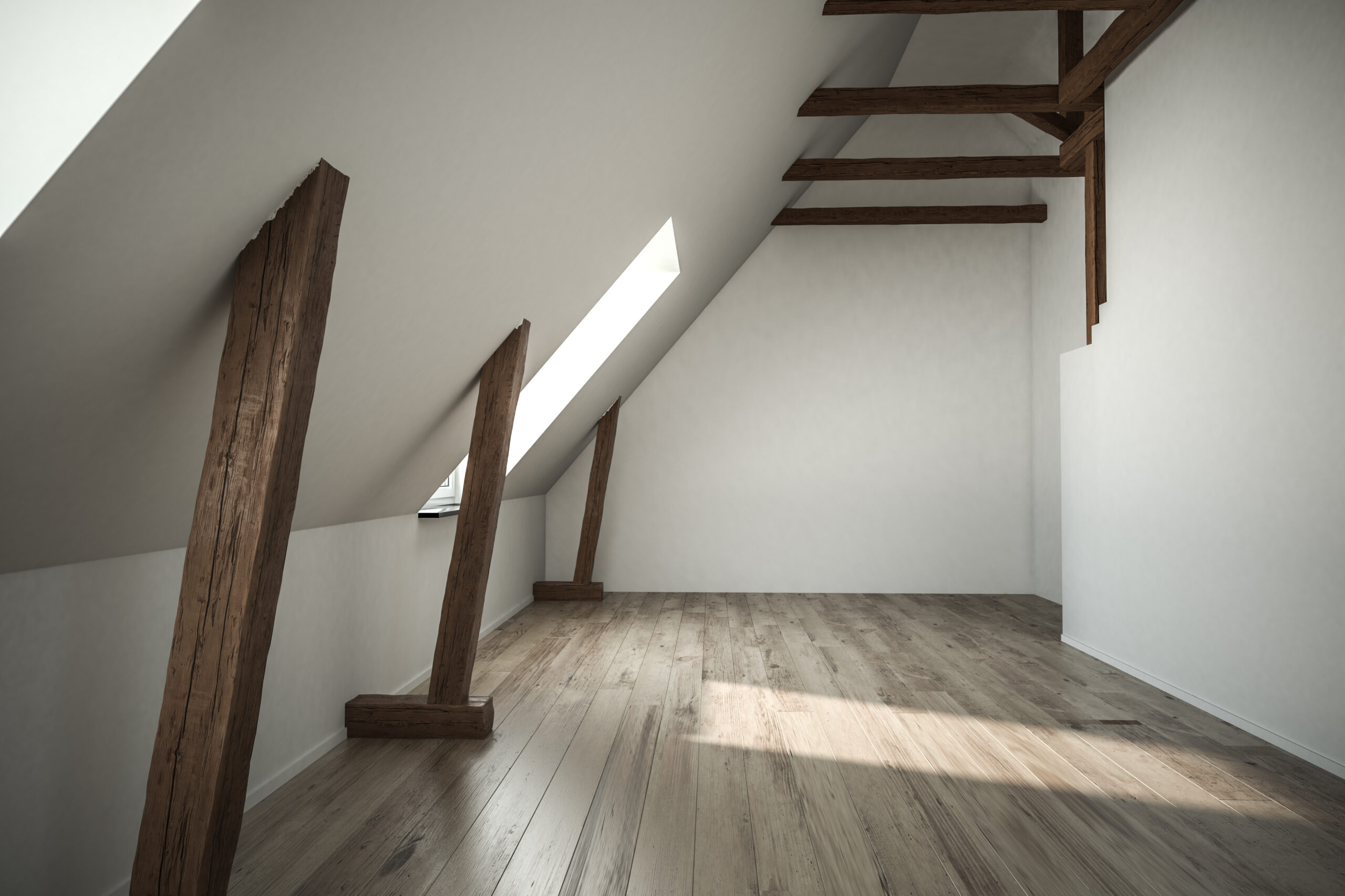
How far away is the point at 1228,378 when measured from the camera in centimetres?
319

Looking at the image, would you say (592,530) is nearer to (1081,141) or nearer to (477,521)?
(477,521)

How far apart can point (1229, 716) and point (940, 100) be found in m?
3.34

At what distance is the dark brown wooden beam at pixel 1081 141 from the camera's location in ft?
14.4

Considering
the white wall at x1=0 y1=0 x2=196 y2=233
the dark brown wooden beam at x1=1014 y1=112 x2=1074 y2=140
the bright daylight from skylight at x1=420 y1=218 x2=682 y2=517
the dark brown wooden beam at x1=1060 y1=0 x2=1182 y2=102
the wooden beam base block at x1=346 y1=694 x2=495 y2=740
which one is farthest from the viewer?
the dark brown wooden beam at x1=1014 y1=112 x2=1074 y2=140

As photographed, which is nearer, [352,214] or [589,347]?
[352,214]

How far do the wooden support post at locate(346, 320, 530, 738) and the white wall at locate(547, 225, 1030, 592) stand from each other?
142 inches

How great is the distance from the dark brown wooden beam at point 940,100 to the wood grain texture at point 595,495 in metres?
2.62

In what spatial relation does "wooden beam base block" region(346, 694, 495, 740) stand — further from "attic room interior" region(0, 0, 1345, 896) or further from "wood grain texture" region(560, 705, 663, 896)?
"wood grain texture" region(560, 705, 663, 896)

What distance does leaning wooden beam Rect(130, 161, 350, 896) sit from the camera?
57.5 inches

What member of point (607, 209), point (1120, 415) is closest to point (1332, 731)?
point (1120, 415)

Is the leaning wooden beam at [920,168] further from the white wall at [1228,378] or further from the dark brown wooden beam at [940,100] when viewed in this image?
the white wall at [1228,378]

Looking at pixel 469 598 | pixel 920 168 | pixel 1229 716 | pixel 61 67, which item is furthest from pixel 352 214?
pixel 920 168

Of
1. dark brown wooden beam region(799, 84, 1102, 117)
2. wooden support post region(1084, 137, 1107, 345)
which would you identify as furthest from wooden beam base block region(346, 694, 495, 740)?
wooden support post region(1084, 137, 1107, 345)

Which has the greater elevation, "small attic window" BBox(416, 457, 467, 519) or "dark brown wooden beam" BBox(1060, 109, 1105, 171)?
"dark brown wooden beam" BBox(1060, 109, 1105, 171)
